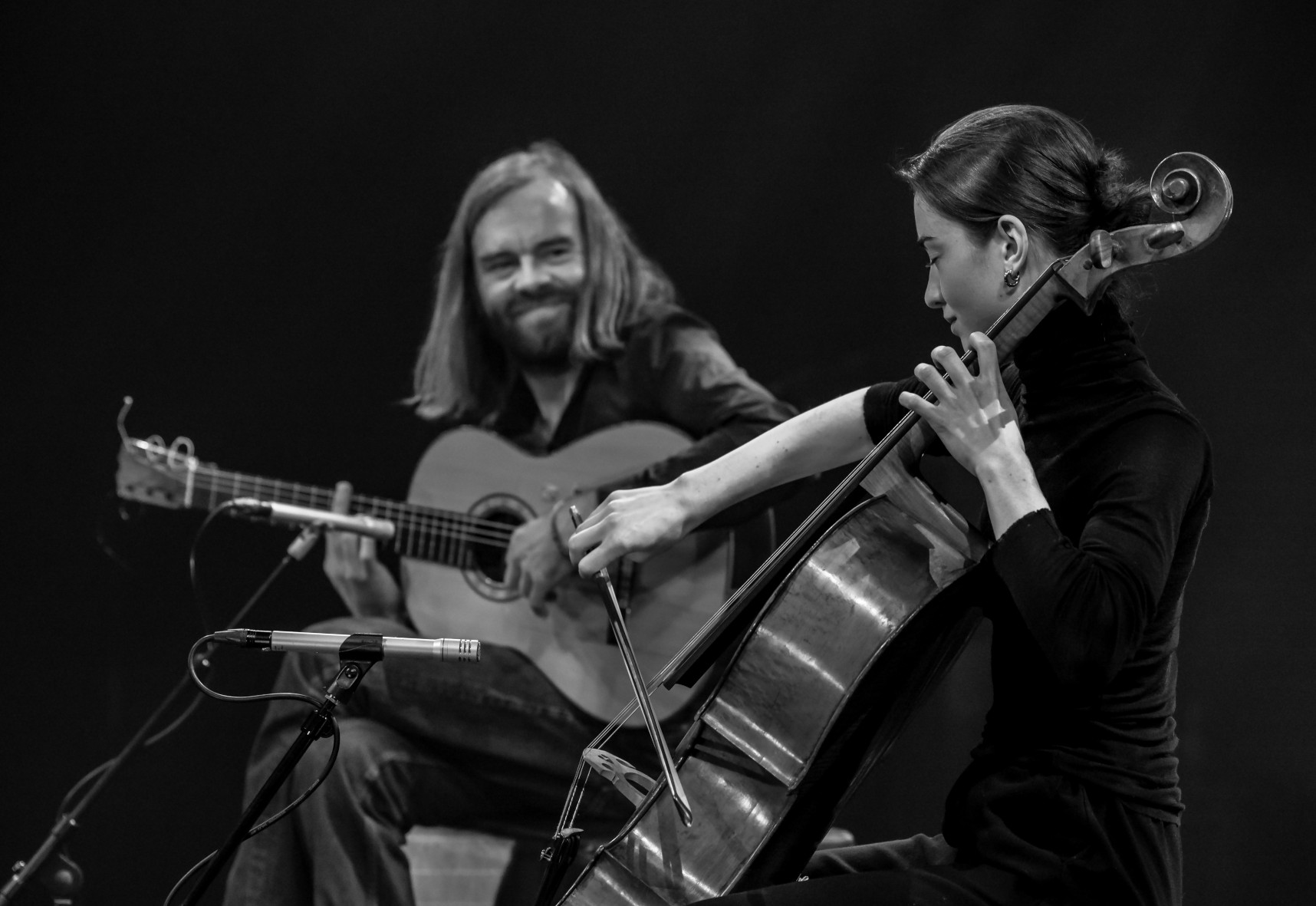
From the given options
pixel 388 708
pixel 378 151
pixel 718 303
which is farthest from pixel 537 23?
pixel 388 708

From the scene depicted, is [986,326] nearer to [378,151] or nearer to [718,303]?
[718,303]

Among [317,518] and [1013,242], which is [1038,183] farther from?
[317,518]

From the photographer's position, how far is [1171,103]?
3.00 metres

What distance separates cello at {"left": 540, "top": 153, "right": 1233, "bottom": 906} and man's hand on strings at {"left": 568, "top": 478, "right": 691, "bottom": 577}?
23cm

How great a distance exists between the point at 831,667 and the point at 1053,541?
0.33m

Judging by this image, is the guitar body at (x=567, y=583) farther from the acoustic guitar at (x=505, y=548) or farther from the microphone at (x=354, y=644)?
the microphone at (x=354, y=644)

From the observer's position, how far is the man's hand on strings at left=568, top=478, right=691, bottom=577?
1.82 meters

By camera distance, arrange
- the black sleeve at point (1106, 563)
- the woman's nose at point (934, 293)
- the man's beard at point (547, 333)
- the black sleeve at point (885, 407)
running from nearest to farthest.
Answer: the black sleeve at point (1106, 563)
the woman's nose at point (934, 293)
the black sleeve at point (885, 407)
the man's beard at point (547, 333)

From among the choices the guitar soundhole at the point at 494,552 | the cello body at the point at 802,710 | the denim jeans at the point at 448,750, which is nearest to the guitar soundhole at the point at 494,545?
the guitar soundhole at the point at 494,552

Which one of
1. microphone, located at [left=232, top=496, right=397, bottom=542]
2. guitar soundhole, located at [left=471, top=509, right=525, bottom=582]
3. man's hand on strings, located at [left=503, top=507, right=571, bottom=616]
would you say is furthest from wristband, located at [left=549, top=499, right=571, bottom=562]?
microphone, located at [left=232, top=496, right=397, bottom=542]

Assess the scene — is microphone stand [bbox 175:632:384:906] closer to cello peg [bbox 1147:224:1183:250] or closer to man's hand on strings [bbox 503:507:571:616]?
cello peg [bbox 1147:224:1183:250]

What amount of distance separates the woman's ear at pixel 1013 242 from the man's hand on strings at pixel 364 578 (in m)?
2.04

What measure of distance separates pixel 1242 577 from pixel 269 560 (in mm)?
2530

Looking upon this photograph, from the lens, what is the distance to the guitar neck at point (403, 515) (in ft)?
10.4
